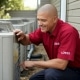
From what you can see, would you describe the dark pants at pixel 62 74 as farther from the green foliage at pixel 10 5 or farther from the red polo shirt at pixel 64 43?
the green foliage at pixel 10 5

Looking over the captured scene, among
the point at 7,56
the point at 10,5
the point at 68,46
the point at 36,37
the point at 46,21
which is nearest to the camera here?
the point at 7,56

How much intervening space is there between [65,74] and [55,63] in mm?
188

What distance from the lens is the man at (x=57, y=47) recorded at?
9.87ft

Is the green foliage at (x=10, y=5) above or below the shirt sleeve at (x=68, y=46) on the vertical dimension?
above

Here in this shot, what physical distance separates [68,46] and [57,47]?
21 centimetres

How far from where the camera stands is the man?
3008mm

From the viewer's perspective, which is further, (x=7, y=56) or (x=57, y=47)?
(x=57, y=47)

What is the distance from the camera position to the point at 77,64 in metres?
3.26

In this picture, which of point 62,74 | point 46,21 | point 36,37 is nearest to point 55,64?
point 62,74

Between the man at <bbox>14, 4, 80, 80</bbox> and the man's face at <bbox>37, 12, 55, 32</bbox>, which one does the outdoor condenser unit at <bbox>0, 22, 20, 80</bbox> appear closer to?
the man at <bbox>14, 4, 80, 80</bbox>

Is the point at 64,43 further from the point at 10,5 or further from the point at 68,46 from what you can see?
the point at 10,5

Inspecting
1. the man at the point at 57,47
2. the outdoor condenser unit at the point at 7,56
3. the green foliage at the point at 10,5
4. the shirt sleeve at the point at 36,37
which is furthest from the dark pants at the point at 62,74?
the green foliage at the point at 10,5

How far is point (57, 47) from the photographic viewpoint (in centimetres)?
318

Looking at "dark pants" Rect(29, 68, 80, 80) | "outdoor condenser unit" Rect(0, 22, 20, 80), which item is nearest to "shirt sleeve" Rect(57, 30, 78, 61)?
"dark pants" Rect(29, 68, 80, 80)
